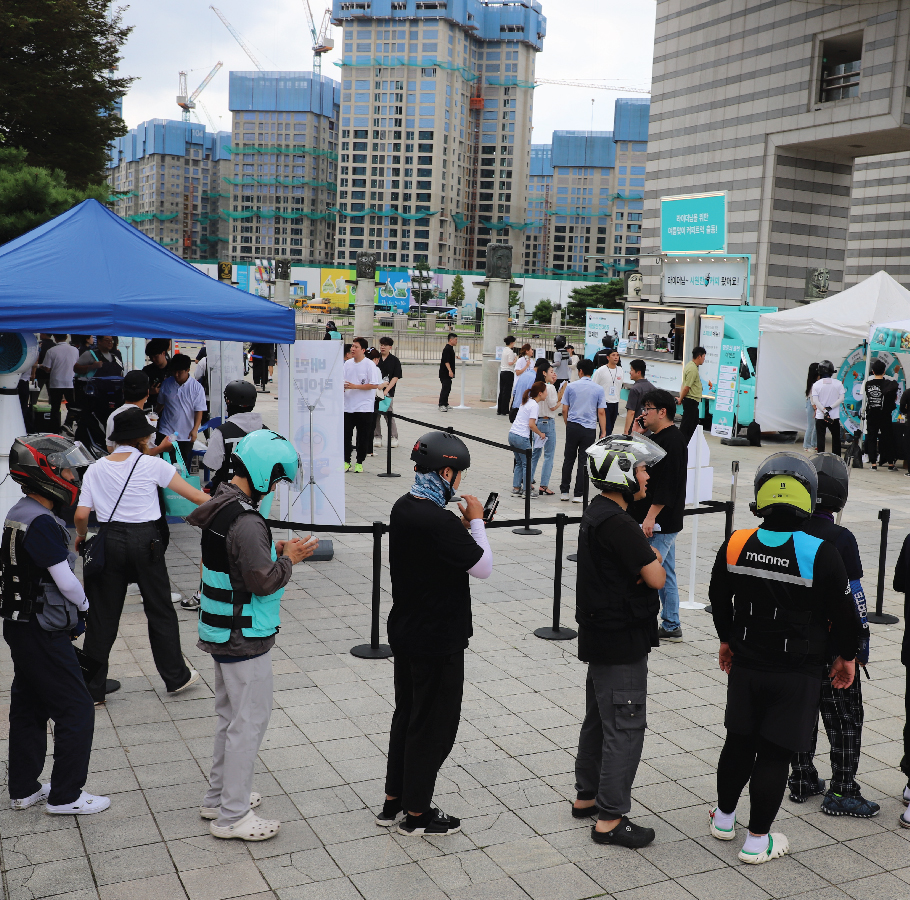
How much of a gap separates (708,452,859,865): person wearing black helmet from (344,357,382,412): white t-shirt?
9562 millimetres

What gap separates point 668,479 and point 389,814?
3320mm

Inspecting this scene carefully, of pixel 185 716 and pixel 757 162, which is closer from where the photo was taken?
pixel 185 716

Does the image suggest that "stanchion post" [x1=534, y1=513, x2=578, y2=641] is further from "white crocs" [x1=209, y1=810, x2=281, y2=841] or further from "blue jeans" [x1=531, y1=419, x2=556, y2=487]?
"blue jeans" [x1=531, y1=419, x2=556, y2=487]

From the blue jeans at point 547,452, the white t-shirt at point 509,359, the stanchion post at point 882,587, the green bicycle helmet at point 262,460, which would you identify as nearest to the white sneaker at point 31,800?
the green bicycle helmet at point 262,460

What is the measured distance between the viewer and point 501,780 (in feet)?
16.1

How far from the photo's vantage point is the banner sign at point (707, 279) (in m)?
21.6

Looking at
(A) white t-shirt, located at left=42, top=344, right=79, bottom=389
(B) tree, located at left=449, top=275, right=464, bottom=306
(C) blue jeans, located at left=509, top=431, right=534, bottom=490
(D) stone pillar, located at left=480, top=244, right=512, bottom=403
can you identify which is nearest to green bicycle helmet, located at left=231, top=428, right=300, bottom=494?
(C) blue jeans, located at left=509, top=431, right=534, bottom=490

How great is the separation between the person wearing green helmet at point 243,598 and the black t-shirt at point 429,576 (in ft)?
1.43

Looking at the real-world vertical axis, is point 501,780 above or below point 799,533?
below

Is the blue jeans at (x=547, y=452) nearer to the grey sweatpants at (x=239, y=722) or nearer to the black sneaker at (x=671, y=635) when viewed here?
the black sneaker at (x=671, y=635)

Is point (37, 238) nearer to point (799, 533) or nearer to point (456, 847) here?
point (456, 847)

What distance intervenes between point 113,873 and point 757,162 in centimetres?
2284

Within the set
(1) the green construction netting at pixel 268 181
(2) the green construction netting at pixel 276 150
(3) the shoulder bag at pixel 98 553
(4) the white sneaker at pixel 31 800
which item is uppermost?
(2) the green construction netting at pixel 276 150

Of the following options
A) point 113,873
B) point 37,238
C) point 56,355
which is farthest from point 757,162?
point 113,873
